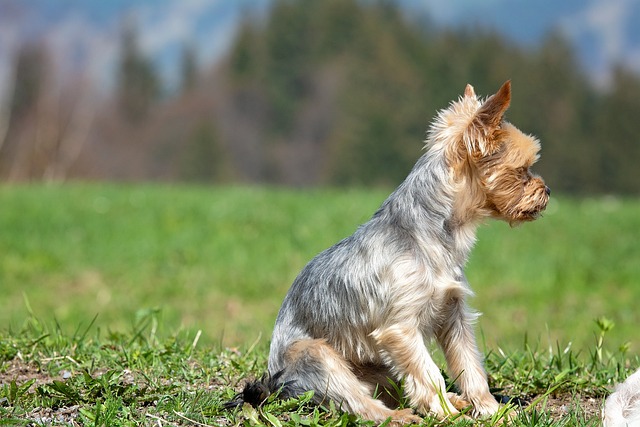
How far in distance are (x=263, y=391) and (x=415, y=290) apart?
962 millimetres

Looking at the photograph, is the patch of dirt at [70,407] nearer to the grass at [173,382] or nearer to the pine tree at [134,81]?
Result: the grass at [173,382]

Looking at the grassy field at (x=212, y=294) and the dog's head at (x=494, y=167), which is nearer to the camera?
the dog's head at (x=494, y=167)

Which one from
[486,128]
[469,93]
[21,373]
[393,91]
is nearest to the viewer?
[486,128]

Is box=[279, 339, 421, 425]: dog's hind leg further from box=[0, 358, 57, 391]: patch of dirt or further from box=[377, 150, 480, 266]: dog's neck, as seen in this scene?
box=[0, 358, 57, 391]: patch of dirt

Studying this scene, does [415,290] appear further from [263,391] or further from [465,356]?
[263,391]

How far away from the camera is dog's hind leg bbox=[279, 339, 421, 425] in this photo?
14.7 feet

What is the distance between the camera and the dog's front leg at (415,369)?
14.5 feet

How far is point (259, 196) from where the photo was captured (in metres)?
18.3

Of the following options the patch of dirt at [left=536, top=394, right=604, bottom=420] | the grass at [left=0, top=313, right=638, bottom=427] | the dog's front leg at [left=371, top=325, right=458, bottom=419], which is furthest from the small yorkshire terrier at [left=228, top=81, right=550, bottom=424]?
the patch of dirt at [left=536, top=394, right=604, bottom=420]

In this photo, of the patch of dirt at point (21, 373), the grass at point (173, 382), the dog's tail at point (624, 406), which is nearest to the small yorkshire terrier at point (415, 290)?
the grass at point (173, 382)

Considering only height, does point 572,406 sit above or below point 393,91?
below

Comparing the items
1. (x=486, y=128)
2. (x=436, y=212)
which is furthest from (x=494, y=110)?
(x=436, y=212)

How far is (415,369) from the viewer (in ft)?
14.5

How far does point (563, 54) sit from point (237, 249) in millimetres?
37610
